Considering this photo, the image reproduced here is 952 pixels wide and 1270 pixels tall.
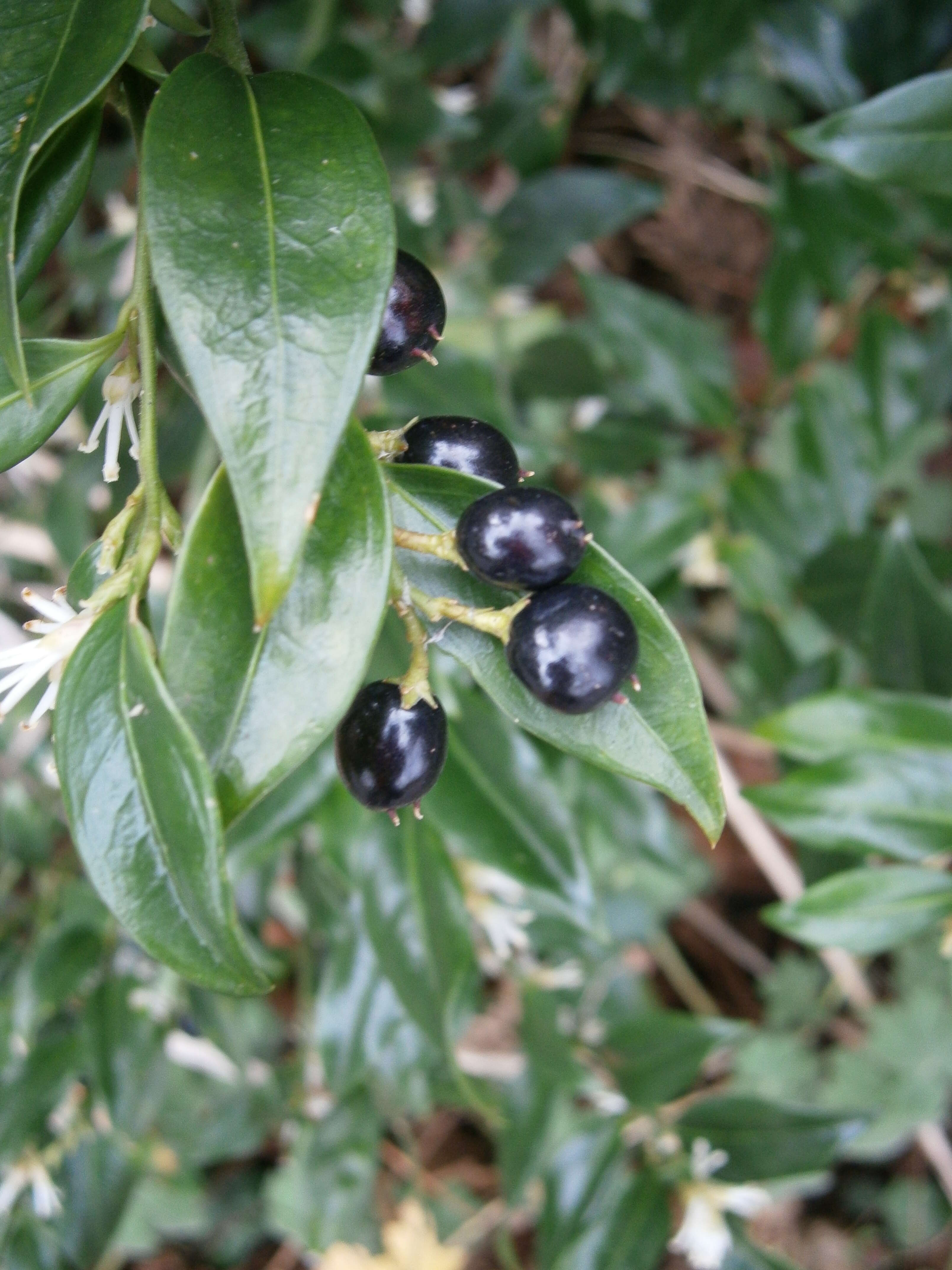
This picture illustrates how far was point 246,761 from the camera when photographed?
553mm

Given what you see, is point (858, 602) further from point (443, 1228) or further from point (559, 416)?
point (443, 1228)

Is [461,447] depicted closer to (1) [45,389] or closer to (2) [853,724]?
(1) [45,389]

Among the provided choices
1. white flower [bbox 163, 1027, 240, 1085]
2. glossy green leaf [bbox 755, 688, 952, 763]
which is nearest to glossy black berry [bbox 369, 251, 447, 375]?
glossy green leaf [bbox 755, 688, 952, 763]

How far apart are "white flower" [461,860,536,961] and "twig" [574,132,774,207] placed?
1837mm

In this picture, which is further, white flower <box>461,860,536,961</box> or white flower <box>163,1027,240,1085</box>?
white flower <box>163,1027,240,1085</box>

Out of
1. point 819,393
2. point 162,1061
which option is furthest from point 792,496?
point 162,1061

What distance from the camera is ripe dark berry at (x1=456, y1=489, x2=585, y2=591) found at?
1.86ft

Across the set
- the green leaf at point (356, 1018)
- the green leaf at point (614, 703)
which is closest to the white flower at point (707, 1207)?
the green leaf at point (356, 1018)

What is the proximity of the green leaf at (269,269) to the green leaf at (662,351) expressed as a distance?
3.88 ft

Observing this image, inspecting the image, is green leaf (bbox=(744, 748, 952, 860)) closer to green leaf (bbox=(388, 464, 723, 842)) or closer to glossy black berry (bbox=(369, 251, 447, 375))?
green leaf (bbox=(388, 464, 723, 842))

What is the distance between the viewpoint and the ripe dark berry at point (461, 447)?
0.64 m

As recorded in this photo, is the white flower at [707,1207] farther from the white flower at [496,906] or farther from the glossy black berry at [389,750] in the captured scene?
the glossy black berry at [389,750]

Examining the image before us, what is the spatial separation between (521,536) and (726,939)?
2.27 meters

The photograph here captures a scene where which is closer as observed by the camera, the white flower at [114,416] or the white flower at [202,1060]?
the white flower at [114,416]
